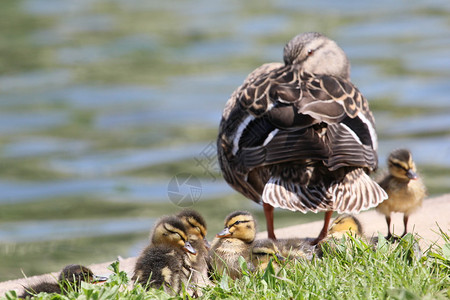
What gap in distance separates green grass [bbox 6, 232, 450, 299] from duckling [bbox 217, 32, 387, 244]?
97cm

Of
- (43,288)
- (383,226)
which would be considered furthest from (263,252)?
(383,226)

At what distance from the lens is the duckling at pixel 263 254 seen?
5059 mm

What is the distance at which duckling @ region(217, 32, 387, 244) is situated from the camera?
5.75 m

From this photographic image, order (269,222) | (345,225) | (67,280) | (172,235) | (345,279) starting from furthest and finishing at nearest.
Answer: (269,222)
(345,225)
(172,235)
(67,280)
(345,279)

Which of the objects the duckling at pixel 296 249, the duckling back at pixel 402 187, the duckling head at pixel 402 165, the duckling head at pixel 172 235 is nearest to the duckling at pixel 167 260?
the duckling head at pixel 172 235

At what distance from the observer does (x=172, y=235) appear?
5309mm

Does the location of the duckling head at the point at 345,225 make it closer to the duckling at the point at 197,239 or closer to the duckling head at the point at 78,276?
the duckling at the point at 197,239

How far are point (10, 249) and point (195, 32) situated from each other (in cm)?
1426

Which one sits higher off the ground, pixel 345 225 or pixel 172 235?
pixel 172 235

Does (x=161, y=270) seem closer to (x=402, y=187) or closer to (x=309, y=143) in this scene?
(x=309, y=143)

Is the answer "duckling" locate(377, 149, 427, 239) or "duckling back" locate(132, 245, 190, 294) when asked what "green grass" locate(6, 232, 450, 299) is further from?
"duckling" locate(377, 149, 427, 239)

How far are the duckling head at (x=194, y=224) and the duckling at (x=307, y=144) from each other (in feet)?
1.59

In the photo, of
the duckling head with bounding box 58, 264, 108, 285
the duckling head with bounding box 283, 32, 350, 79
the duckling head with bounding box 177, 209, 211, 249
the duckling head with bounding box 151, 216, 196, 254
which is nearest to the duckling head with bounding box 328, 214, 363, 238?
the duckling head with bounding box 177, 209, 211, 249

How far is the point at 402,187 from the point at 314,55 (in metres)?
1.66
